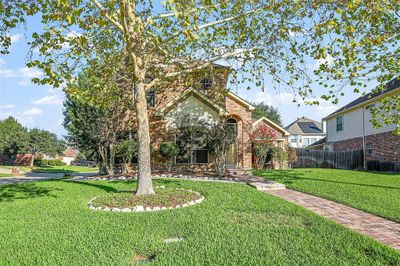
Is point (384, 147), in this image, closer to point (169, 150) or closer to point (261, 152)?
point (261, 152)

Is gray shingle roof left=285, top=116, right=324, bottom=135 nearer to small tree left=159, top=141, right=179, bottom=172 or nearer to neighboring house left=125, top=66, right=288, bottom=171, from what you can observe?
neighboring house left=125, top=66, right=288, bottom=171

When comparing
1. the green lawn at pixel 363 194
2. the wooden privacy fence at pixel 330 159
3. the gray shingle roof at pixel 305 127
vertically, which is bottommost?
the green lawn at pixel 363 194

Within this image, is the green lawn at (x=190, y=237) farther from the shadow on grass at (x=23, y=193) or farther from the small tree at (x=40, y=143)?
the small tree at (x=40, y=143)

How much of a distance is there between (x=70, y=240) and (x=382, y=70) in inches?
426

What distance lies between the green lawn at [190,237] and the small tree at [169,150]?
910cm

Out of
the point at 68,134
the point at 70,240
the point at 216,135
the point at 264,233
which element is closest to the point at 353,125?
the point at 216,135

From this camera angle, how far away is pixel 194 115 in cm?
1944

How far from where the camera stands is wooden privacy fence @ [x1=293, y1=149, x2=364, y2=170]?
24.9 meters

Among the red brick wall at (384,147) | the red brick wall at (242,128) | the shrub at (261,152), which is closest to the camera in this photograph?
the red brick wall at (242,128)

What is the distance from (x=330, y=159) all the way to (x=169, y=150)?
48.1 feet

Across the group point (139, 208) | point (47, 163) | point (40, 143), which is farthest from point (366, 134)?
point (47, 163)

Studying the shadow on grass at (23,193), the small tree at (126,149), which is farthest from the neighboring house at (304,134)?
the shadow on grass at (23,193)

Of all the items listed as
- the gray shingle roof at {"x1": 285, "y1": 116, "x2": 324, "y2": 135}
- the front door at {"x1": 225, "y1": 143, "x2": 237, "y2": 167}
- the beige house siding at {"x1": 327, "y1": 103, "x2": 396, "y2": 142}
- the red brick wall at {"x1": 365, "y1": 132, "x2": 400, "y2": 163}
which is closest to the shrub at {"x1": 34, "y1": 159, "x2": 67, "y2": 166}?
the front door at {"x1": 225, "y1": 143, "x2": 237, "y2": 167}

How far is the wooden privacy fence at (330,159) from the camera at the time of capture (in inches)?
980
